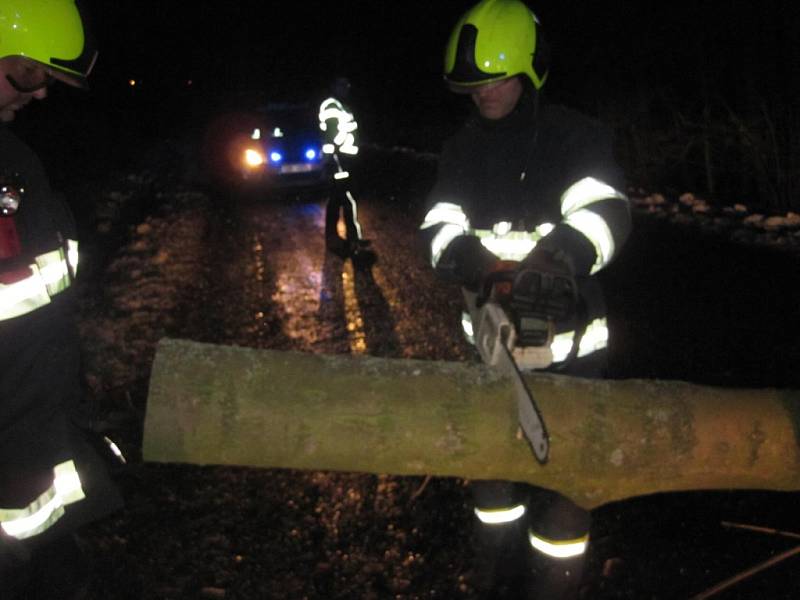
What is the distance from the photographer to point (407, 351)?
4.86 meters

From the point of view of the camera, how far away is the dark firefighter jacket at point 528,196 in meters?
2.06

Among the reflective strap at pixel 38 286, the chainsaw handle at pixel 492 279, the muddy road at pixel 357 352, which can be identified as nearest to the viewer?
the reflective strap at pixel 38 286

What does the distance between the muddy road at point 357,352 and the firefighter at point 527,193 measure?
1.66 ft

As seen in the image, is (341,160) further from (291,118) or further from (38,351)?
(38,351)

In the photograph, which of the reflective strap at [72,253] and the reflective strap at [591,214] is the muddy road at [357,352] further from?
the reflective strap at [591,214]

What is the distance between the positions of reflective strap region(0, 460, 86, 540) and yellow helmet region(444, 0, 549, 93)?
1687 mm

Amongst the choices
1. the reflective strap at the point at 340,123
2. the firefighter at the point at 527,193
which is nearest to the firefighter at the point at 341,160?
the reflective strap at the point at 340,123

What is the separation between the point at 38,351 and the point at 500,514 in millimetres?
1654

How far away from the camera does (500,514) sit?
250 cm

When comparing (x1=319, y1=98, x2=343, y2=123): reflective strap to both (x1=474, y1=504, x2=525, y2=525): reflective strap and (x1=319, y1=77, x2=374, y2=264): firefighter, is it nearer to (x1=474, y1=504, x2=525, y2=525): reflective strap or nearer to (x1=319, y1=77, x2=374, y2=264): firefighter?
(x1=319, y1=77, x2=374, y2=264): firefighter

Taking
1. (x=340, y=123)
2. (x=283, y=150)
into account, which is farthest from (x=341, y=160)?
(x=283, y=150)

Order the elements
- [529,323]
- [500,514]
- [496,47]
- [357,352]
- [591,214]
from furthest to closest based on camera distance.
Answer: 1. [357,352]
2. [500,514]
3. [496,47]
4. [591,214]
5. [529,323]

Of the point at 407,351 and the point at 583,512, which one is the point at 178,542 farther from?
the point at 407,351

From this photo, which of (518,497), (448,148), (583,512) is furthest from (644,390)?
(448,148)
